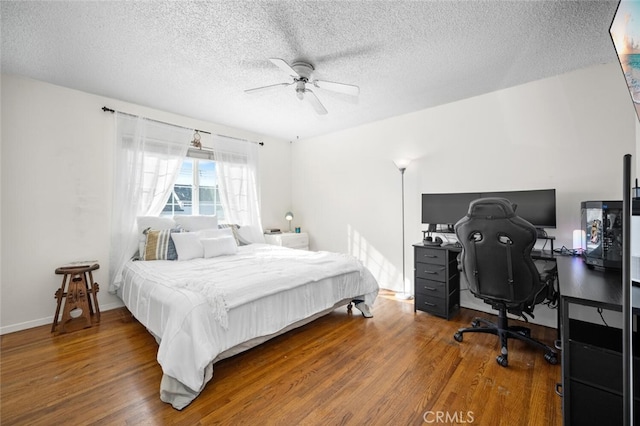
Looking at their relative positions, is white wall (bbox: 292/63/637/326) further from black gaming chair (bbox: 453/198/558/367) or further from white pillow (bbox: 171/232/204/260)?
white pillow (bbox: 171/232/204/260)

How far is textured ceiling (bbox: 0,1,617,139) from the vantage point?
192 cm

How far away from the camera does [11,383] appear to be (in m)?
1.98

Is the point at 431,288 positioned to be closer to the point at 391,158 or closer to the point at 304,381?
the point at 304,381

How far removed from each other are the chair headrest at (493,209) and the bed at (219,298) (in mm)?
Answer: 1379

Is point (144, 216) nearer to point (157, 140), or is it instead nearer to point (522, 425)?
point (157, 140)

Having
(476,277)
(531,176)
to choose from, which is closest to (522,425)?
(476,277)

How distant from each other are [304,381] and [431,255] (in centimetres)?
192

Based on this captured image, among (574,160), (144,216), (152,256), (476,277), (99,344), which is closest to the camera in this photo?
(476,277)

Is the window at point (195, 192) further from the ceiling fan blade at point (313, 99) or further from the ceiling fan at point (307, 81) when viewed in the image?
the ceiling fan blade at point (313, 99)

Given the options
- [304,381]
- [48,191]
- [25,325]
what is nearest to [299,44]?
[304,381]

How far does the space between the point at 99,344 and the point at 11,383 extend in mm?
602

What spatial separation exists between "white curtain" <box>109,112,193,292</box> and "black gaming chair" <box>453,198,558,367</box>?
145 inches

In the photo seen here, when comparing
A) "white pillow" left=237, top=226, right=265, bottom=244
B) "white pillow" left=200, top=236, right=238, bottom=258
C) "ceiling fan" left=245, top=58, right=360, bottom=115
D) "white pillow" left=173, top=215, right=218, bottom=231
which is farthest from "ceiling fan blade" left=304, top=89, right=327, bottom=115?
"white pillow" left=237, top=226, right=265, bottom=244

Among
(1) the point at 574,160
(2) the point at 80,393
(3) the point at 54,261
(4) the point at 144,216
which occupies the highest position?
(1) the point at 574,160
